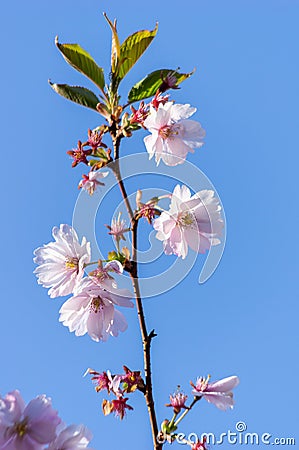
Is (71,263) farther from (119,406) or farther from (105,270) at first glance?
(119,406)

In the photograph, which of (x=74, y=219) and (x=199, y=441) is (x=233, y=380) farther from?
(x=74, y=219)

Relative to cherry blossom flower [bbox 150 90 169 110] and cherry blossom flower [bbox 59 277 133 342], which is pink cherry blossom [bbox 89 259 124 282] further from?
cherry blossom flower [bbox 150 90 169 110]

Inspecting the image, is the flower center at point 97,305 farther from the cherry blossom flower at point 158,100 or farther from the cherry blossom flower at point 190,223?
the cherry blossom flower at point 158,100

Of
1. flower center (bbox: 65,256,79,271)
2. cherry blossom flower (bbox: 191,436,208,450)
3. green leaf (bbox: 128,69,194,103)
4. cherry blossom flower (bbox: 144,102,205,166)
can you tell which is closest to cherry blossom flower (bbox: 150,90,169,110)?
cherry blossom flower (bbox: 144,102,205,166)

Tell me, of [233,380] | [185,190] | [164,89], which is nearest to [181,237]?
[185,190]

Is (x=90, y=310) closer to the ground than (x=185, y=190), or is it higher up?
closer to the ground

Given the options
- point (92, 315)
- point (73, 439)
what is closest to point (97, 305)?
point (92, 315)
